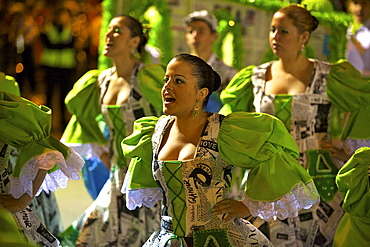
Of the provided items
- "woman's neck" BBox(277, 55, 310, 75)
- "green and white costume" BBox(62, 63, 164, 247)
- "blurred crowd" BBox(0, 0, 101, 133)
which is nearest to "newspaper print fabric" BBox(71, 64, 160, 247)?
"green and white costume" BBox(62, 63, 164, 247)

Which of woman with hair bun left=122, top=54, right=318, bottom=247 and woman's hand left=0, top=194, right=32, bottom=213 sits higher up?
woman with hair bun left=122, top=54, right=318, bottom=247

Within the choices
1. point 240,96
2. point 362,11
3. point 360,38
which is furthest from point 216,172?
point 362,11

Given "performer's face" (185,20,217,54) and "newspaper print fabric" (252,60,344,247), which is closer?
"newspaper print fabric" (252,60,344,247)

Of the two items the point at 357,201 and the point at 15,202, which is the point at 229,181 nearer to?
the point at 357,201

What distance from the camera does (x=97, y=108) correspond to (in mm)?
5555

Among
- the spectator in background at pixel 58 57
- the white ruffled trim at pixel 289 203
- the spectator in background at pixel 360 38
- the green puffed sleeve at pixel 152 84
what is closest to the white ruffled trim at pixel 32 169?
the white ruffled trim at pixel 289 203

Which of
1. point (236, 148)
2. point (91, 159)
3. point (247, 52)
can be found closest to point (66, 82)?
point (247, 52)

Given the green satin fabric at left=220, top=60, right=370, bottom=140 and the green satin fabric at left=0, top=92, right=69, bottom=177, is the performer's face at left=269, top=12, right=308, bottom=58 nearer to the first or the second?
the green satin fabric at left=220, top=60, right=370, bottom=140

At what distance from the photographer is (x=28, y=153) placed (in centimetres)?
384

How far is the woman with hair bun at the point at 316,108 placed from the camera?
5.02 meters

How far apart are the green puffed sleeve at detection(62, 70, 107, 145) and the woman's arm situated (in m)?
1.71

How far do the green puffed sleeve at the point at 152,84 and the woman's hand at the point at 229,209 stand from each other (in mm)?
1723

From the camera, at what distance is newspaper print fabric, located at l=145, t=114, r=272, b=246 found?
3.79 metres

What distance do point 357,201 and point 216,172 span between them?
76cm
